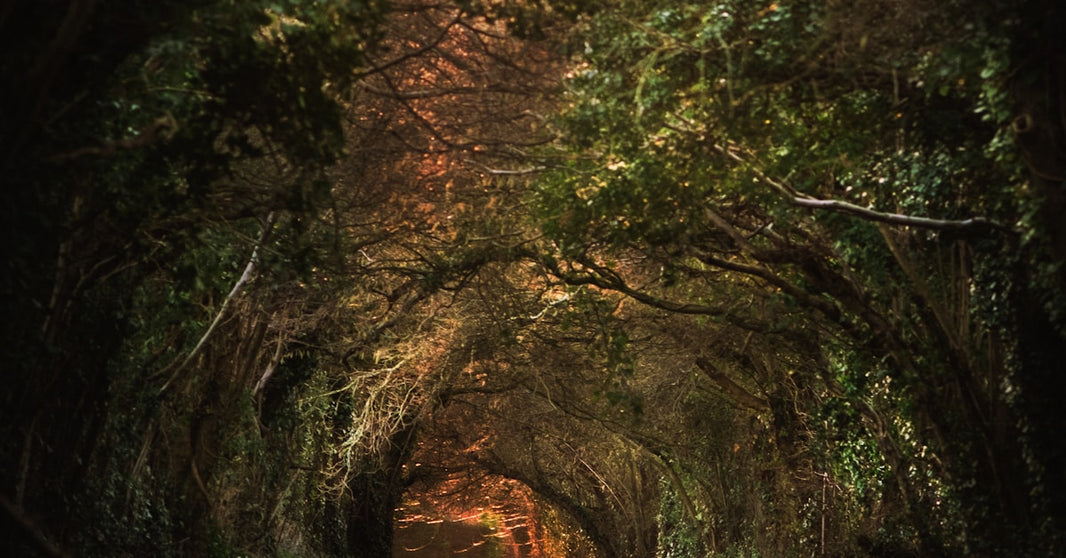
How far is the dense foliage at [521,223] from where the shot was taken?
6.12m

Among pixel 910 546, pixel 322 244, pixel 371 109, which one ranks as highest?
pixel 371 109

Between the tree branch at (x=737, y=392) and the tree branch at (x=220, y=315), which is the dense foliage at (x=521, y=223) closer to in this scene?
the tree branch at (x=220, y=315)

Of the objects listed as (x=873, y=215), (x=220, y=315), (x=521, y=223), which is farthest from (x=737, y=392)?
(x=873, y=215)

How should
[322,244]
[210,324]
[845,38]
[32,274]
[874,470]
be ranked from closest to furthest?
[32,274] → [845,38] → [322,244] → [210,324] → [874,470]

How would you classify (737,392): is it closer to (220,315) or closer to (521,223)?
(521,223)

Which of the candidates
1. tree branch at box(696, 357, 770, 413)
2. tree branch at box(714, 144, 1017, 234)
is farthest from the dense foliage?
tree branch at box(696, 357, 770, 413)

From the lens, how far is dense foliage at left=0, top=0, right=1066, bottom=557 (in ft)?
20.1

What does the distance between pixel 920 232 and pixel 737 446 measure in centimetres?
908

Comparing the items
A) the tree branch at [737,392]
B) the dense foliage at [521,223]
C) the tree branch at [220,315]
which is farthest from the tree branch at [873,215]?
the tree branch at [737,392]

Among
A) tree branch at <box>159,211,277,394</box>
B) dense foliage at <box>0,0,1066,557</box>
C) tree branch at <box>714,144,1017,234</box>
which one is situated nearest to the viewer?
dense foliage at <box>0,0,1066,557</box>

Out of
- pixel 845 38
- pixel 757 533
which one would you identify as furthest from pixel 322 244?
pixel 757 533

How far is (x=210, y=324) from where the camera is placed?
1084 centimetres

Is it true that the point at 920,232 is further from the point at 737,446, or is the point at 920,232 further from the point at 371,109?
the point at 737,446

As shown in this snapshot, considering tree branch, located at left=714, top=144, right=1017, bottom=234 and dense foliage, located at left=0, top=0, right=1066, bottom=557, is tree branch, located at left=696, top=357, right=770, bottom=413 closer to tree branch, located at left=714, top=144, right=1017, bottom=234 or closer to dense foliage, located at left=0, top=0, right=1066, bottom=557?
dense foliage, located at left=0, top=0, right=1066, bottom=557
